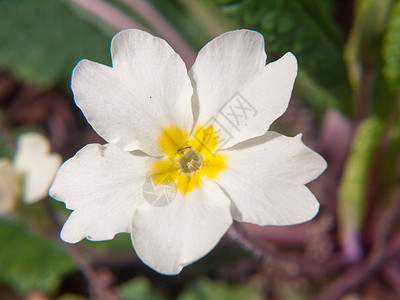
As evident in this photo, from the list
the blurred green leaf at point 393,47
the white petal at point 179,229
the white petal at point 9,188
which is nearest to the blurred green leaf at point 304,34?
the blurred green leaf at point 393,47

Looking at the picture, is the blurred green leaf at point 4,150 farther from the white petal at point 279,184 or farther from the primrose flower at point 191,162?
the white petal at point 279,184

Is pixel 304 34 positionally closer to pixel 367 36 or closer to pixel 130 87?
pixel 367 36

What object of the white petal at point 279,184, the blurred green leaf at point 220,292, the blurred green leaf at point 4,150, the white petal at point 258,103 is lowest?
the blurred green leaf at point 220,292

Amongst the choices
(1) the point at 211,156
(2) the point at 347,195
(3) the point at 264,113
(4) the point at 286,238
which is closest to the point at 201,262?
(4) the point at 286,238

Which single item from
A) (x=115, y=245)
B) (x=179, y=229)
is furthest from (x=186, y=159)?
(x=115, y=245)

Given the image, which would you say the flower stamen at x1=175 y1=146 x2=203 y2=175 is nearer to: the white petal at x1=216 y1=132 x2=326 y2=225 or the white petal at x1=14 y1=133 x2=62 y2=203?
the white petal at x1=216 y1=132 x2=326 y2=225

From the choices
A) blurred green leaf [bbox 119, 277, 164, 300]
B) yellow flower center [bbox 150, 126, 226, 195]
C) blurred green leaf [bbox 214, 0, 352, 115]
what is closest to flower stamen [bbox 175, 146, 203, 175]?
yellow flower center [bbox 150, 126, 226, 195]
